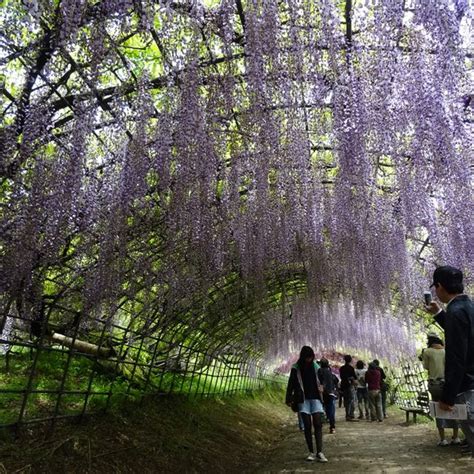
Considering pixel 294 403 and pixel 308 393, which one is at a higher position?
pixel 308 393

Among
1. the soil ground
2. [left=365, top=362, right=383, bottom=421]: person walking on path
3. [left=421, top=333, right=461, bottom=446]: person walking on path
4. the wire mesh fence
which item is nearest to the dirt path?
the soil ground

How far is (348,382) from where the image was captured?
1038 cm

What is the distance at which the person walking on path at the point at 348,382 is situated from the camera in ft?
33.7

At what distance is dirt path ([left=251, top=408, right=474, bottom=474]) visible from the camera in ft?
15.7

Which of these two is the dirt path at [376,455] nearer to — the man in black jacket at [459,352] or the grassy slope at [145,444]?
the grassy slope at [145,444]

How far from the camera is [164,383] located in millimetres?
8680

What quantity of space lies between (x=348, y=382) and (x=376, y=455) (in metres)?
4.82

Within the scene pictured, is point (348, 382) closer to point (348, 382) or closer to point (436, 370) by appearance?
point (348, 382)

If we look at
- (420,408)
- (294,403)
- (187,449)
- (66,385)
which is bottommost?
(187,449)

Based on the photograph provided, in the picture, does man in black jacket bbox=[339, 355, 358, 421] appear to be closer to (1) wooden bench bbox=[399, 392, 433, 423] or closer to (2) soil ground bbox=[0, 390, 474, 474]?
(1) wooden bench bbox=[399, 392, 433, 423]

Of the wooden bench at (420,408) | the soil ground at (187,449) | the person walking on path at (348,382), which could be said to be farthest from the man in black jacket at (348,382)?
the soil ground at (187,449)

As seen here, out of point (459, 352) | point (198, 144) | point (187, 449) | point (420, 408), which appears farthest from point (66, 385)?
point (420, 408)

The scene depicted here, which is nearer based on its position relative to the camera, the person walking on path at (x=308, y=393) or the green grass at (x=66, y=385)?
the green grass at (x=66, y=385)

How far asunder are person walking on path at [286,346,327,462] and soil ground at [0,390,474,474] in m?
0.37
